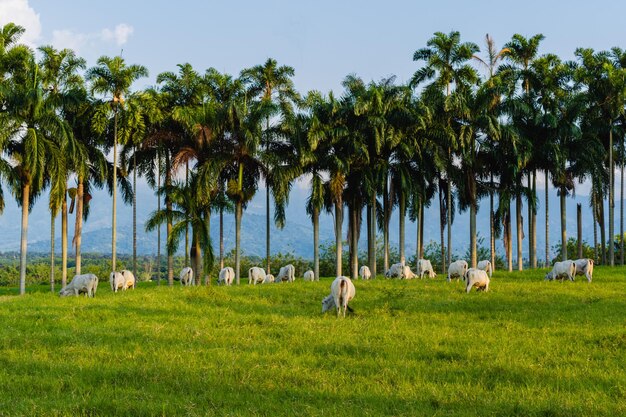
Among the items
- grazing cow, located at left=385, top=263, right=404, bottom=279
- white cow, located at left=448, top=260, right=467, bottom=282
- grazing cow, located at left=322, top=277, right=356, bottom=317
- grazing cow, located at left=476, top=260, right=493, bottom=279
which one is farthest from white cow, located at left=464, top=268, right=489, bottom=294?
grazing cow, located at left=385, top=263, right=404, bottom=279

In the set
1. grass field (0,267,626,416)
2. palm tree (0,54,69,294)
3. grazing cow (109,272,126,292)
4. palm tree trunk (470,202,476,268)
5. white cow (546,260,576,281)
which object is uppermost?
palm tree (0,54,69,294)

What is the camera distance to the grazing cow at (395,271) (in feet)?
154

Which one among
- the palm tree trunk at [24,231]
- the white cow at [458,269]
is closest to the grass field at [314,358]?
the white cow at [458,269]

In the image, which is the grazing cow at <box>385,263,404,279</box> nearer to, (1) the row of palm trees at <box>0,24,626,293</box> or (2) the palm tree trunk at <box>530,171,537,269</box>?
(1) the row of palm trees at <box>0,24,626,293</box>

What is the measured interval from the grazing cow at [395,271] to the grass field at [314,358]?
1953cm

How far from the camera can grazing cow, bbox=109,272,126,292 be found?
3519 cm

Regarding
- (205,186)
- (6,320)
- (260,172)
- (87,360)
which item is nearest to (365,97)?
(260,172)

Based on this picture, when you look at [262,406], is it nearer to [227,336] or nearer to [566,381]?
[566,381]

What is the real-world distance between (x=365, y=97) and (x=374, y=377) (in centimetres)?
3895

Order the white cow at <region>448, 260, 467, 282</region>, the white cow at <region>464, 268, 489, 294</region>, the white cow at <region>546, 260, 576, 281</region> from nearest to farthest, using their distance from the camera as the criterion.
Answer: the white cow at <region>464, 268, 489, 294</region>, the white cow at <region>546, 260, 576, 281</region>, the white cow at <region>448, 260, 467, 282</region>

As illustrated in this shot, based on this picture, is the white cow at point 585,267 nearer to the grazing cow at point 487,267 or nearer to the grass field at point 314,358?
the grazing cow at point 487,267

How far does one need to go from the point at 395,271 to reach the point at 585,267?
14.9m

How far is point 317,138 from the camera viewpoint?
156 ft

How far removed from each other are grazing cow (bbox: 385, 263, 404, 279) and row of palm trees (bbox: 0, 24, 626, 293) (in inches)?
88.1
